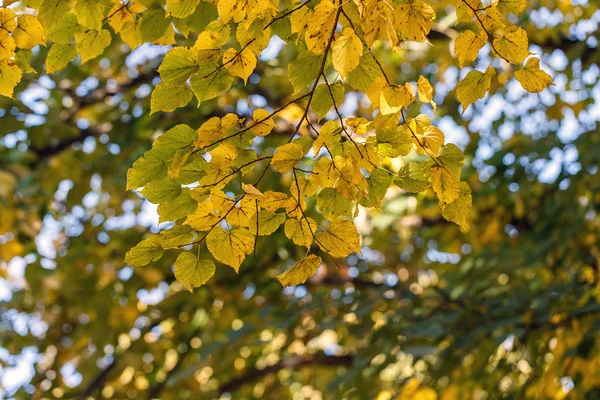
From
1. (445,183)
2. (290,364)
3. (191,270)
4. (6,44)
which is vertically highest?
(6,44)

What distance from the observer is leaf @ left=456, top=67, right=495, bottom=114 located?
0.88 m

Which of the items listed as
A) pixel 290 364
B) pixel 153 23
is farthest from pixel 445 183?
pixel 290 364

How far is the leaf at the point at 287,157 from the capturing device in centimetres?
83

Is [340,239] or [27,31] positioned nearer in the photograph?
[340,239]

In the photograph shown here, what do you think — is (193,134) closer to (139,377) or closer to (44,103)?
(44,103)

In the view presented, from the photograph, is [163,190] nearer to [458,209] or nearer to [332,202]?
[332,202]

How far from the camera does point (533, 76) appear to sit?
0.87m

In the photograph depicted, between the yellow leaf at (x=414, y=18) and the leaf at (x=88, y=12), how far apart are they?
0.42 meters

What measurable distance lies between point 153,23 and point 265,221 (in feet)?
1.20

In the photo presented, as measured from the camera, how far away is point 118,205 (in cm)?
337

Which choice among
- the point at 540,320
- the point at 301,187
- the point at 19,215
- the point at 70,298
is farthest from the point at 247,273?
the point at 301,187

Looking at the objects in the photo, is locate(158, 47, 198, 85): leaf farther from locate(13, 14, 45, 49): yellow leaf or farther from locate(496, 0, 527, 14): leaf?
locate(496, 0, 527, 14): leaf

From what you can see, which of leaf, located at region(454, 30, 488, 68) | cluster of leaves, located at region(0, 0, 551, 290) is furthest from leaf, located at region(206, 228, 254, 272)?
leaf, located at region(454, 30, 488, 68)

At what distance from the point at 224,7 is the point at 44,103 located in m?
2.18
